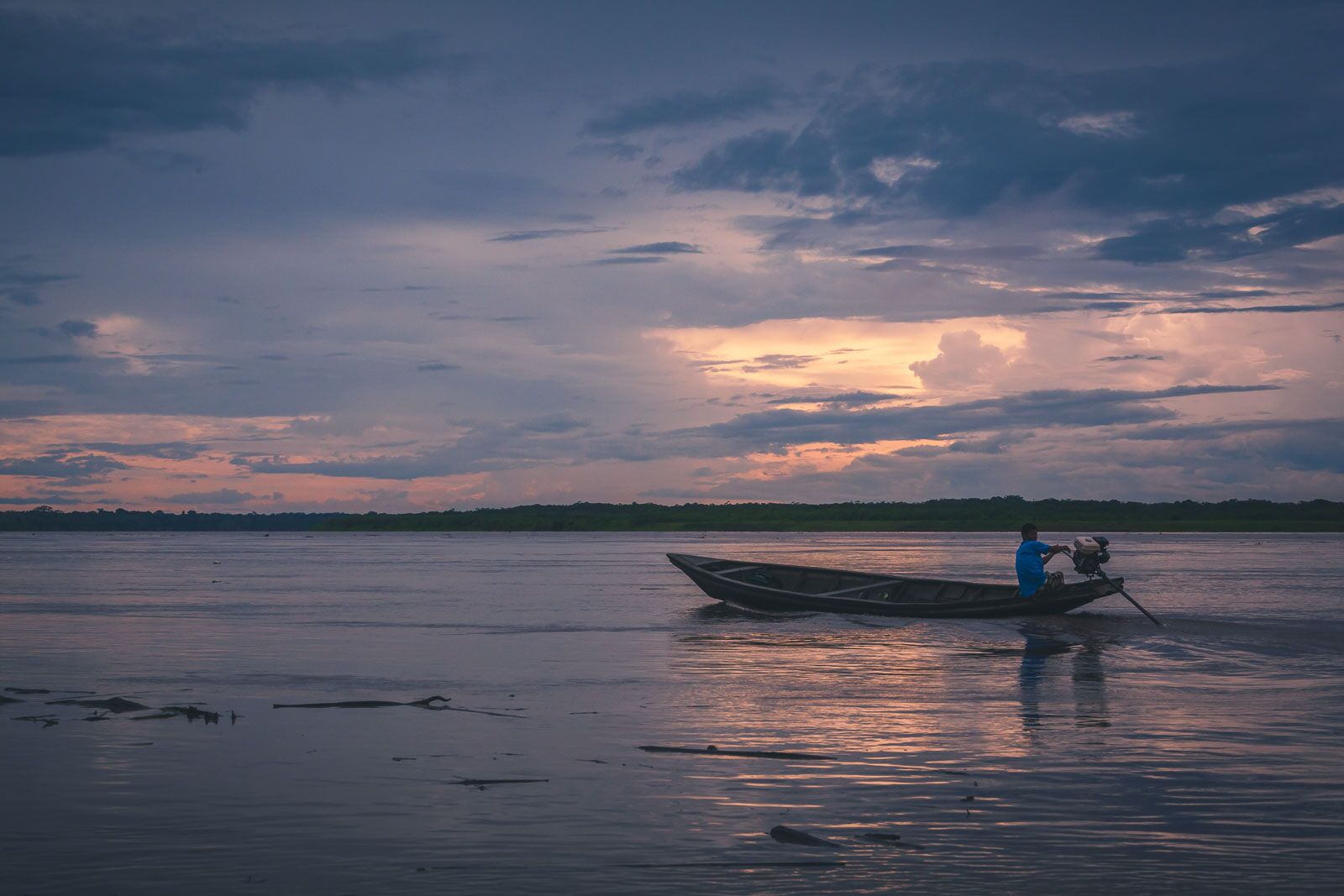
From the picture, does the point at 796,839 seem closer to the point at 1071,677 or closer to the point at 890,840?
the point at 890,840

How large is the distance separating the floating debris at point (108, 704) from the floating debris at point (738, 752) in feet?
25.9

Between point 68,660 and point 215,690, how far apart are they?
6.24 m

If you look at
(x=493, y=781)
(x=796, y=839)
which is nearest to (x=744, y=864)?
(x=796, y=839)

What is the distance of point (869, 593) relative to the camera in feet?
121

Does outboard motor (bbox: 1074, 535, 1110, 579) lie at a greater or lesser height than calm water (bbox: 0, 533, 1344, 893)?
greater

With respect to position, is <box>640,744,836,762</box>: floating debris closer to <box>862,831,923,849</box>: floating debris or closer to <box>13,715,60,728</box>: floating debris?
<box>862,831,923,849</box>: floating debris

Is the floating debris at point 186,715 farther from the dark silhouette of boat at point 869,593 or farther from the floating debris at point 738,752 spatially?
the dark silhouette of boat at point 869,593

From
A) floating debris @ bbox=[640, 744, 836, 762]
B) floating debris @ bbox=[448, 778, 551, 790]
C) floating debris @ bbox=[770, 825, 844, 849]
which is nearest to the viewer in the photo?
floating debris @ bbox=[770, 825, 844, 849]

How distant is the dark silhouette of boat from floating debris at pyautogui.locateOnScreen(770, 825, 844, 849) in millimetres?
21905

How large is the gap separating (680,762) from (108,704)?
9.21 meters

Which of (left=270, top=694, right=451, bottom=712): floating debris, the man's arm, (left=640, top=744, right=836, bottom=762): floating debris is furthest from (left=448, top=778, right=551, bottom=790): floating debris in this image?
the man's arm

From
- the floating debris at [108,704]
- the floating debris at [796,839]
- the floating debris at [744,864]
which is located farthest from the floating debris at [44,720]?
the floating debris at [796,839]

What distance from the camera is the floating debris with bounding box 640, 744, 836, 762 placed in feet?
45.0

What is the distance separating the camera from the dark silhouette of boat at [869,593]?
1276 inches
